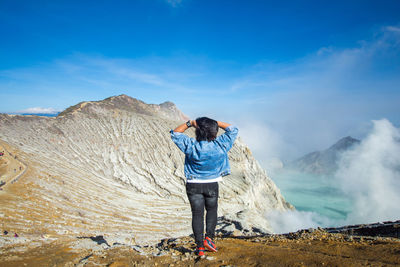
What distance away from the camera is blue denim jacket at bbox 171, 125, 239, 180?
177 inches

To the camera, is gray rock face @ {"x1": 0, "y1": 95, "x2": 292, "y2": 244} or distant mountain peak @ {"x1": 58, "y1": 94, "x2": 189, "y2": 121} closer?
gray rock face @ {"x1": 0, "y1": 95, "x2": 292, "y2": 244}

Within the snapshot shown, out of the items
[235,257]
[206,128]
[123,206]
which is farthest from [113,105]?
[235,257]

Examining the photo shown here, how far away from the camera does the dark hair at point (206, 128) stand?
453 cm

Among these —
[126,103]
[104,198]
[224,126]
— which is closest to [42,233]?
[104,198]

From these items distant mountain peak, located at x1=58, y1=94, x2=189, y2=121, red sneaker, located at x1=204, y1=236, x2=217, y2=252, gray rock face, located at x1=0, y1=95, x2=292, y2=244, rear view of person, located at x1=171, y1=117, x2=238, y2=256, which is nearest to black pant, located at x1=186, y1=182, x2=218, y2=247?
rear view of person, located at x1=171, y1=117, x2=238, y2=256

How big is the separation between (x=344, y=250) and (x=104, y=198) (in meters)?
31.8

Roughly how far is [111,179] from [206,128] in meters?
38.1

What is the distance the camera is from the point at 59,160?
3566cm

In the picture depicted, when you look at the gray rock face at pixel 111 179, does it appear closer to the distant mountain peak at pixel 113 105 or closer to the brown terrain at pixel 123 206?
the brown terrain at pixel 123 206

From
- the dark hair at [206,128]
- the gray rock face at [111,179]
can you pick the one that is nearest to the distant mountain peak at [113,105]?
the gray rock face at [111,179]

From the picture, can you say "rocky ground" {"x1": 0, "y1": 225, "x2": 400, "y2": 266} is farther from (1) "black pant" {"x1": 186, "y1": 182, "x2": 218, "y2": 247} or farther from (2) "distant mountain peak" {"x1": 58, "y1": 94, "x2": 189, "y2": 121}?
(2) "distant mountain peak" {"x1": 58, "y1": 94, "x2": 189, "y2": 121}

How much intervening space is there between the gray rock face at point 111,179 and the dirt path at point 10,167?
1.02 meters

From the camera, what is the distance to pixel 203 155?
448cm

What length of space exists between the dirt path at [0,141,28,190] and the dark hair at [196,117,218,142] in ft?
89.8
